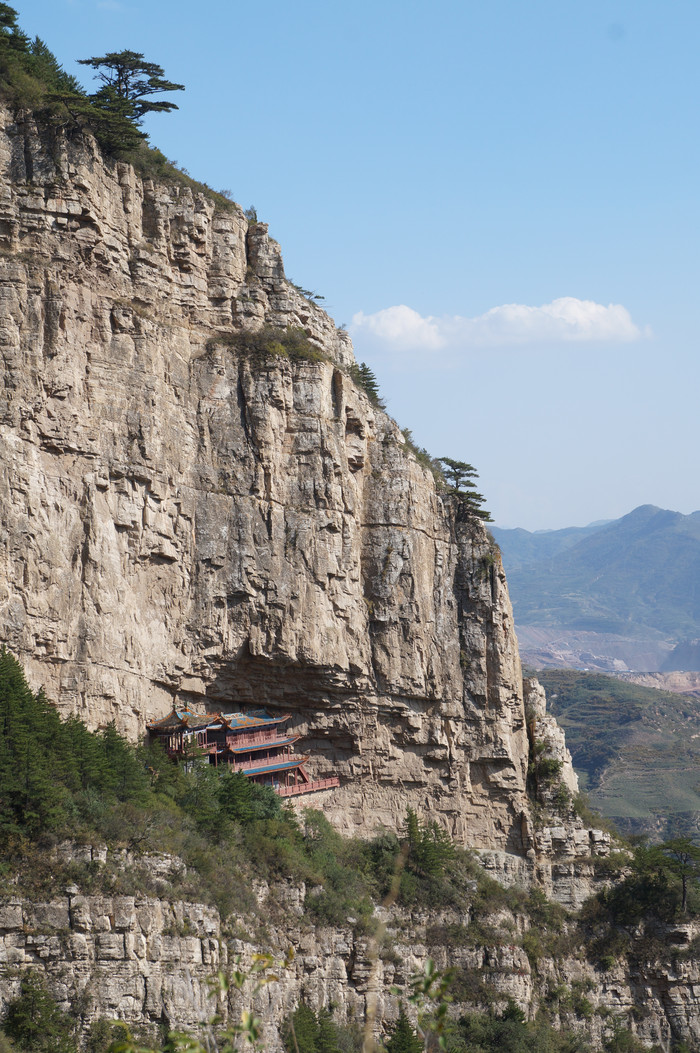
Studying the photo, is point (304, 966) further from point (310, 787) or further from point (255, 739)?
point (255, 739)

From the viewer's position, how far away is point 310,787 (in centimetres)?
4153

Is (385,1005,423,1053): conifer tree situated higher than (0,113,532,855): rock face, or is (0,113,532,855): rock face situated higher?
(0,113,532,855): rock face

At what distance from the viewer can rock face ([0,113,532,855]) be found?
34312 millimetres

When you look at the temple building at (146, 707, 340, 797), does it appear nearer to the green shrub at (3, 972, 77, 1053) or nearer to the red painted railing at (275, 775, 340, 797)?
the red painted railing at (275, 775, 340, 797)

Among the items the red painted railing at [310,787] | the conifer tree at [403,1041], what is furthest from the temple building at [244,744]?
the conifer tree at [403,1041]

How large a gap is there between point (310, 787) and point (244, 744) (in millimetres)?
3630

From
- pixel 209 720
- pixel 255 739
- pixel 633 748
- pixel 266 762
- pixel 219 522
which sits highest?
pixel 219 522

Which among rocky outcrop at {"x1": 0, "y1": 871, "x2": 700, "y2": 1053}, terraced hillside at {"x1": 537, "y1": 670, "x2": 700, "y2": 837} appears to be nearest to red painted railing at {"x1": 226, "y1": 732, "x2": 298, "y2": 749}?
rocky outcrop at {"x1": 0, "y1": 871, "x2": 700, "y2": 1053}

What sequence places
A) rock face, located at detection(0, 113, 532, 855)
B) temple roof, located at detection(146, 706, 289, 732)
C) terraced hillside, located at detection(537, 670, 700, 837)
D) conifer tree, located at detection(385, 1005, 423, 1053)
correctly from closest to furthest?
conifer tree, located at detection(385, 1005, 423, 1053), rock face, located at detection(0, 113, 532, 855), temple roof, located at detection(146, 706, 289, 732), terraced hillside, located at detection(537, 670, 700, 837)

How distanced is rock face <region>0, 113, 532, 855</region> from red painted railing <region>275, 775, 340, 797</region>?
395 millimetres

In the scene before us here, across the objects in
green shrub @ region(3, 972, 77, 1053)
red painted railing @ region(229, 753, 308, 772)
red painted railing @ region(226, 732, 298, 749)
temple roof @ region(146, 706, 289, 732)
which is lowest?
green shrub @ region(3, 972, 77, 1053)

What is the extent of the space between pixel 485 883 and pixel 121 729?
1547cm

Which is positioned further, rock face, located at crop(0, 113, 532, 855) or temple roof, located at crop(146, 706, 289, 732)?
temple roof, located at crop(146, 706, 289, 732)

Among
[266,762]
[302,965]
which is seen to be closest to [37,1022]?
[302,965]
